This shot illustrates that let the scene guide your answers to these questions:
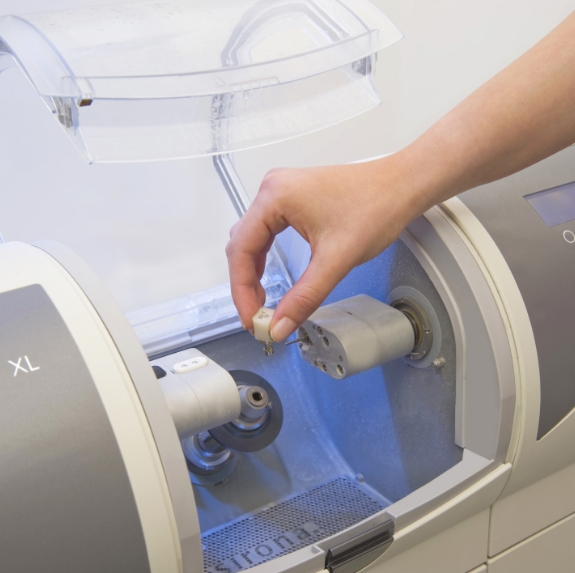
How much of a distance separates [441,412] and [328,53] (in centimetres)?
45

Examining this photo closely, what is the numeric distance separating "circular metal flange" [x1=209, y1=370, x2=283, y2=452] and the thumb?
0.65ft

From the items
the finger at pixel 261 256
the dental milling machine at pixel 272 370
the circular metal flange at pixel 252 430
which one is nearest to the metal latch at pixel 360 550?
the dental milling machine at pixel 272 370

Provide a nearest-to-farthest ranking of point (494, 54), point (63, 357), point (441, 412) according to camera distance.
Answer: point (63, 357) → point (441, 412) → point (494, 54)

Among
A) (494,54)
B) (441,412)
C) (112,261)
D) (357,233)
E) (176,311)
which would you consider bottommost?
(441,412)

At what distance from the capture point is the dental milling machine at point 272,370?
1.78ft

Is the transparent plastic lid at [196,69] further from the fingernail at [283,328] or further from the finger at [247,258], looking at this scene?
the fingernail at [283,328]

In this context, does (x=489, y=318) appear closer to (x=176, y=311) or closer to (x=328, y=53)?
(x=328, y=53)

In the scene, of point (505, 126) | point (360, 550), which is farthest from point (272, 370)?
point (505, 126)

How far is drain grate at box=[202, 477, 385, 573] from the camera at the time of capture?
81 cm

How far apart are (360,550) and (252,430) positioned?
0.23 meters

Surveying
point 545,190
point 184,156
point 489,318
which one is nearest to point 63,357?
point 184,156

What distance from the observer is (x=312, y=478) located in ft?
3.22

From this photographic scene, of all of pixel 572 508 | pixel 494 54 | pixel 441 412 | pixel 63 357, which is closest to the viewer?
pixel 63 357

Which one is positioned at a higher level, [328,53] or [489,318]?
[328,53]
